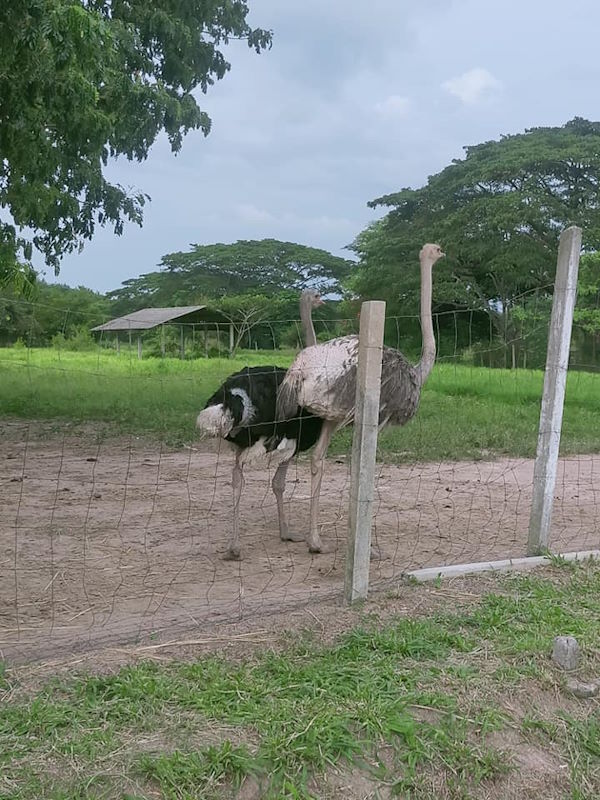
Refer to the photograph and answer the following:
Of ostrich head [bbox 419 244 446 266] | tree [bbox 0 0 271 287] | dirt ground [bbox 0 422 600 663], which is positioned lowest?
dirt ground [bbox 0 422 600 663]

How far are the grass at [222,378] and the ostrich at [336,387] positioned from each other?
774 mm

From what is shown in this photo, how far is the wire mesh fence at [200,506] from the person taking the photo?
411cm

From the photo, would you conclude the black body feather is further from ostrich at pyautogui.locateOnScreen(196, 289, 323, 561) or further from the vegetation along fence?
the vegetation along fence

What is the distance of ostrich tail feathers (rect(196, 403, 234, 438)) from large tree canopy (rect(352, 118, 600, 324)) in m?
18.3

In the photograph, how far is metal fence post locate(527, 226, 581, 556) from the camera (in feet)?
15.1

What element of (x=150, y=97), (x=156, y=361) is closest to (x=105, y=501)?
(x=156, y=361)

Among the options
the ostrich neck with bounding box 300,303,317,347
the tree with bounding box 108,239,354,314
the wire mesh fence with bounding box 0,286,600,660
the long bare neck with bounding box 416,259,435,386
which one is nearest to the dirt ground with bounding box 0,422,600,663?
the wire mesh fence with bounding box 0,286,600,660

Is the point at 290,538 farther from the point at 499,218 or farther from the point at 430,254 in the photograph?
the point at 499,218

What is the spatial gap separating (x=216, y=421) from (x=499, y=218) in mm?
20489

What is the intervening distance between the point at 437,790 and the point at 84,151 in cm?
760

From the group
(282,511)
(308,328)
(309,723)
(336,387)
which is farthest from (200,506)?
(309,723)

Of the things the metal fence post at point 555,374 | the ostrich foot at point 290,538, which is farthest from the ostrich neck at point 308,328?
the metal fence post at point 555,374

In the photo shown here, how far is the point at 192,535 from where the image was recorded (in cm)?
549

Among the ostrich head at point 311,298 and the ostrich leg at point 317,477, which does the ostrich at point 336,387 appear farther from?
the ostrich head at point 311,298
